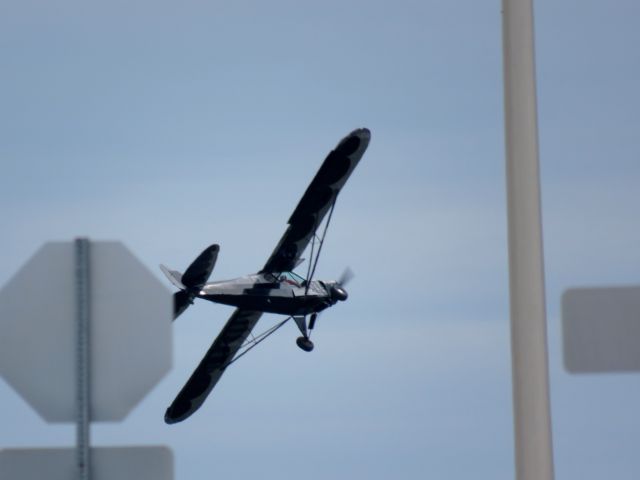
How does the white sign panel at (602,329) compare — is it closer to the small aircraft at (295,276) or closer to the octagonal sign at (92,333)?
the octagonal sign at (92,333)

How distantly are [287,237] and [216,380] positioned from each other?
10.7m

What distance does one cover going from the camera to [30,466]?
20.4 feet

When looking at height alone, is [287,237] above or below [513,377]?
above

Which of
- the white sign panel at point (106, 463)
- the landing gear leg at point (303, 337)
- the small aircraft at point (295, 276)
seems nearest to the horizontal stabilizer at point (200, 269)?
the small aircraft at point (295, 276)

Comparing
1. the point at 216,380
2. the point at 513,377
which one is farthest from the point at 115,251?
the point at 216,380

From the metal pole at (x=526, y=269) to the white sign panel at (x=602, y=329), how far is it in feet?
1.37

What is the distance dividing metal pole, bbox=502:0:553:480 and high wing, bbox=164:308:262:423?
4170cm

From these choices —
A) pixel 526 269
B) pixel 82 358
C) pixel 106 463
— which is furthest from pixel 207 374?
pixel 82 358

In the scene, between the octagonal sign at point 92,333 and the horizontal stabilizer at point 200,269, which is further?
the horizontal stabilizer at point 200,269

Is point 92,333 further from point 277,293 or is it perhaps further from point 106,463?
point 277,293

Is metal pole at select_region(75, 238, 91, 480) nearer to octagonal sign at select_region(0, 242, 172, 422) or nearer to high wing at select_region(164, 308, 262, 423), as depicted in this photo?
octagonal sign at select_region(0, 242, 172, 422)

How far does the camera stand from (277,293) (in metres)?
37.1

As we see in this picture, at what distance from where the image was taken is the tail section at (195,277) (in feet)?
111

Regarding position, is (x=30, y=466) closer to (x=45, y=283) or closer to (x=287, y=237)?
(x=45, y=283)
